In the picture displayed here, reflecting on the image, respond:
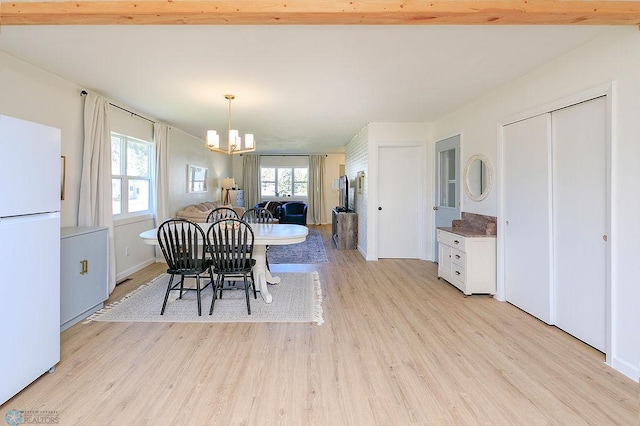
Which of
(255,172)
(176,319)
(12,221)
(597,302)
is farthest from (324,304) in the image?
(255,172)

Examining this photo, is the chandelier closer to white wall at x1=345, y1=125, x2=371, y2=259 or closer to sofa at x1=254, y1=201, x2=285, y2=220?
white wall at x1=345, y1=125, x2=371, y2=259

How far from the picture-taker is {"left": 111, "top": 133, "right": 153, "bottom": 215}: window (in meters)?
4.41

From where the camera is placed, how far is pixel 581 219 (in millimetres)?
2553

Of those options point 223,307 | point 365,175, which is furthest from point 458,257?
point 223,307

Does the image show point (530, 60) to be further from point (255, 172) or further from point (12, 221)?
point (255, 172)

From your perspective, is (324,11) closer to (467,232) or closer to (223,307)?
(223,307)

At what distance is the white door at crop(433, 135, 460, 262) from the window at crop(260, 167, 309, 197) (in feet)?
20.9

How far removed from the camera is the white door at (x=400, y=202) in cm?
553

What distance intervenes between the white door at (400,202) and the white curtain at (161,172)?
3772 mm

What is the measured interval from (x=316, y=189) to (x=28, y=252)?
9.22 metres

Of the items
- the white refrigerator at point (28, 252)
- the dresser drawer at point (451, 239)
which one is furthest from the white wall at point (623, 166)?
the white refrigerator at point (28, 252)

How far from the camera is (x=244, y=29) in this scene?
228cm

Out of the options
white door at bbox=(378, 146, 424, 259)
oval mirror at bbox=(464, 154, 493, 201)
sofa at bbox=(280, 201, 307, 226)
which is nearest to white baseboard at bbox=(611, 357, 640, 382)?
oval mirror at bbox=(464, 154, 493, 201)

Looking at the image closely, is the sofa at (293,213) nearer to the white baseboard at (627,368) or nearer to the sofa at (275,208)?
the sofa at (275,208)
